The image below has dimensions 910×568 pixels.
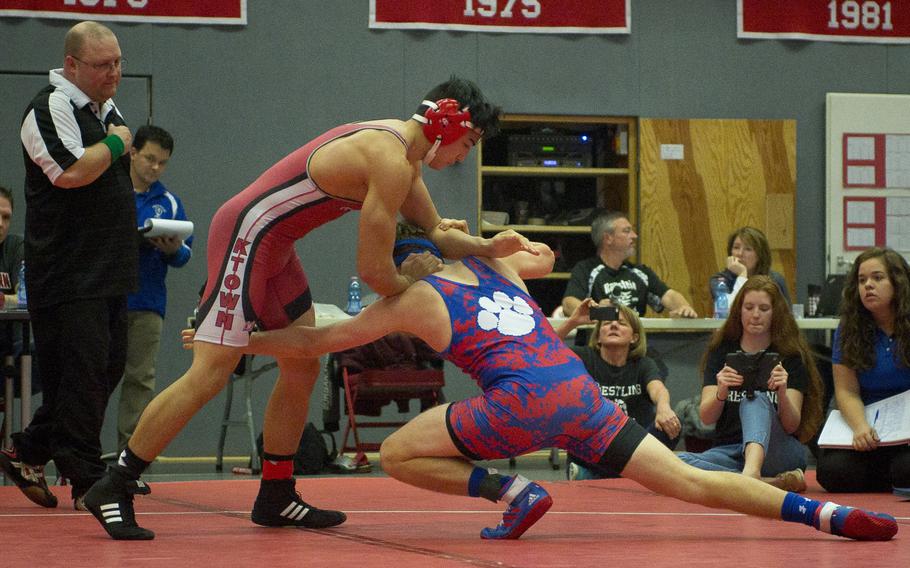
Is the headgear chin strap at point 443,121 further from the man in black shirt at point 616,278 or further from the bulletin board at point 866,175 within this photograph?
the bulletin board at point 866,175

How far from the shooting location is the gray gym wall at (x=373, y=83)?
8.04m

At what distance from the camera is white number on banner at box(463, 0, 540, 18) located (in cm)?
830

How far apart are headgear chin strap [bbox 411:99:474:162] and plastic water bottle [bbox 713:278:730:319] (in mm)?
4093

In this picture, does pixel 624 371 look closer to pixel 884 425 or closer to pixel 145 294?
pixel 884 425

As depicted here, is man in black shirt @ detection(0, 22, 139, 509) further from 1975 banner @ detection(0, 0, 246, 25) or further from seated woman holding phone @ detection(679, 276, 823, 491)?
1975 banner @ detection(0, 0, 246, 25)

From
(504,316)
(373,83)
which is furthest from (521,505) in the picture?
(373,83)

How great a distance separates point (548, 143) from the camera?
8.66 metres

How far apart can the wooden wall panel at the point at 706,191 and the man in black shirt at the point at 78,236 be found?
5.01 m

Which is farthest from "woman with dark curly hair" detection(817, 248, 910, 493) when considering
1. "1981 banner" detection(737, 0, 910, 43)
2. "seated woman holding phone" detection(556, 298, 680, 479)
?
"1981 banner" detection(737, 0, 910, 43)

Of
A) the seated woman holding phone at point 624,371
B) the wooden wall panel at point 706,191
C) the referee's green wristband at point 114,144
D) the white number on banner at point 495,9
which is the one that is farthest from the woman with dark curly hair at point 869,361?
the white number on banner at point 495,9

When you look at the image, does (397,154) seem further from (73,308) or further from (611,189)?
(611,189)

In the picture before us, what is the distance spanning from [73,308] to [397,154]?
4.19 feet

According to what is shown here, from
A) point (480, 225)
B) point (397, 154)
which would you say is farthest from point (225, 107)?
point (397, 154)

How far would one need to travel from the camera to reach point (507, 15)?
27.4ft
